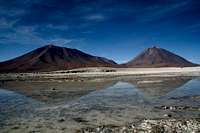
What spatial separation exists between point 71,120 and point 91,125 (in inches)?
52.4

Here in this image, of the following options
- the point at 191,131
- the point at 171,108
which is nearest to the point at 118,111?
the point at 171,108

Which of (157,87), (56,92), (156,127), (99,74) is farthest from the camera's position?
(99,74)

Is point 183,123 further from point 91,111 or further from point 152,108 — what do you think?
point 91,111

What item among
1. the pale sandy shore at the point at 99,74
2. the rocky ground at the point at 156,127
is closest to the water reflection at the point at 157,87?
the rocky ground at the point at 156,127

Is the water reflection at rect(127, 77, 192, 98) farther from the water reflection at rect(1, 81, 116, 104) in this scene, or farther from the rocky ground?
the rocky ground

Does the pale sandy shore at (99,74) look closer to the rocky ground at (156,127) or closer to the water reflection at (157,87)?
the water reflection at (157,87)

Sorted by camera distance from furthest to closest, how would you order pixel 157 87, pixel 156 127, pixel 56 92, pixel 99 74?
pixel 99 74, pixel 157 87, pixel 56 92, pixel 156 127

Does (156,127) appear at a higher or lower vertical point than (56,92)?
lower

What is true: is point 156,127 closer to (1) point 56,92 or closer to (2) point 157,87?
(1) point 56,92

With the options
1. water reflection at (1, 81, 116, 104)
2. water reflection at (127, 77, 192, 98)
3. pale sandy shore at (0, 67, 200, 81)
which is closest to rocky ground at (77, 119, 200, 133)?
water reflection at (1, 81, 116, 104)

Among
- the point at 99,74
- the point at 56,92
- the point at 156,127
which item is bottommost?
the point at 156,127

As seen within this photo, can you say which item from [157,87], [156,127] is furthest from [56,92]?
[156,127]

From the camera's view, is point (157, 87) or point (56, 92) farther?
point (157, 87)

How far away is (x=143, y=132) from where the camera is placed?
8391mm
